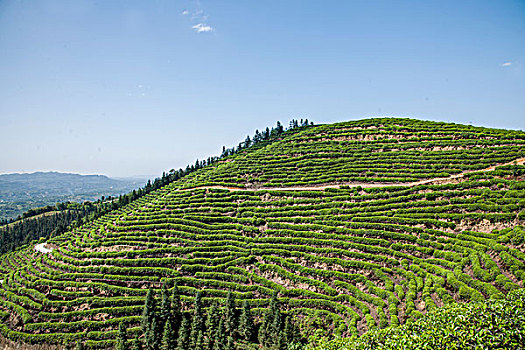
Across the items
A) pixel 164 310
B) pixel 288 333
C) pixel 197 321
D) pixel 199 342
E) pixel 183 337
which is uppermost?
pixel 164 310

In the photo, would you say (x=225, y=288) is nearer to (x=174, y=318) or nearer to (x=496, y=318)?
(x=174, y=318)

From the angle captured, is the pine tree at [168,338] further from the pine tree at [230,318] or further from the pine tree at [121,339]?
the pine tree at [230,318]

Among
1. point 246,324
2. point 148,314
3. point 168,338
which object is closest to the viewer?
point 246,324

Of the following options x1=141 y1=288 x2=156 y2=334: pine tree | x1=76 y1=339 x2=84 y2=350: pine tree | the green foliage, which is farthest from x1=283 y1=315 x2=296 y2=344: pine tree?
x1=76 y1=339 x2=84 y2=350: pine tree

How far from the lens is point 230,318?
2886 cm

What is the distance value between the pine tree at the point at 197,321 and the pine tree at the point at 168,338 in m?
2.18

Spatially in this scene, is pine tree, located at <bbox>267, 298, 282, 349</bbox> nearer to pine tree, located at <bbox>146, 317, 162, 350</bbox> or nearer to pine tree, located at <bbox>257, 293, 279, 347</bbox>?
pine tree, located at <bbox>257, 293, 279, 347</bbox>

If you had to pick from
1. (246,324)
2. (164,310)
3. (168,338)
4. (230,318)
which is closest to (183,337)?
(168,338)

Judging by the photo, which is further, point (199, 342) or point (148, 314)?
point (148, 314)

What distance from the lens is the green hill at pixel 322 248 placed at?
25828 millimetres

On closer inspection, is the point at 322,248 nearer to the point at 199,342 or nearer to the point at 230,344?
the point at 230,344

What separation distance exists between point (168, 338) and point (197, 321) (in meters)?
3.21

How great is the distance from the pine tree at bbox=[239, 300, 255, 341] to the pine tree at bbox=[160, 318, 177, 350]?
7195 millimetres

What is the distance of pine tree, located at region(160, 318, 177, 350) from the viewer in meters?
28.3
